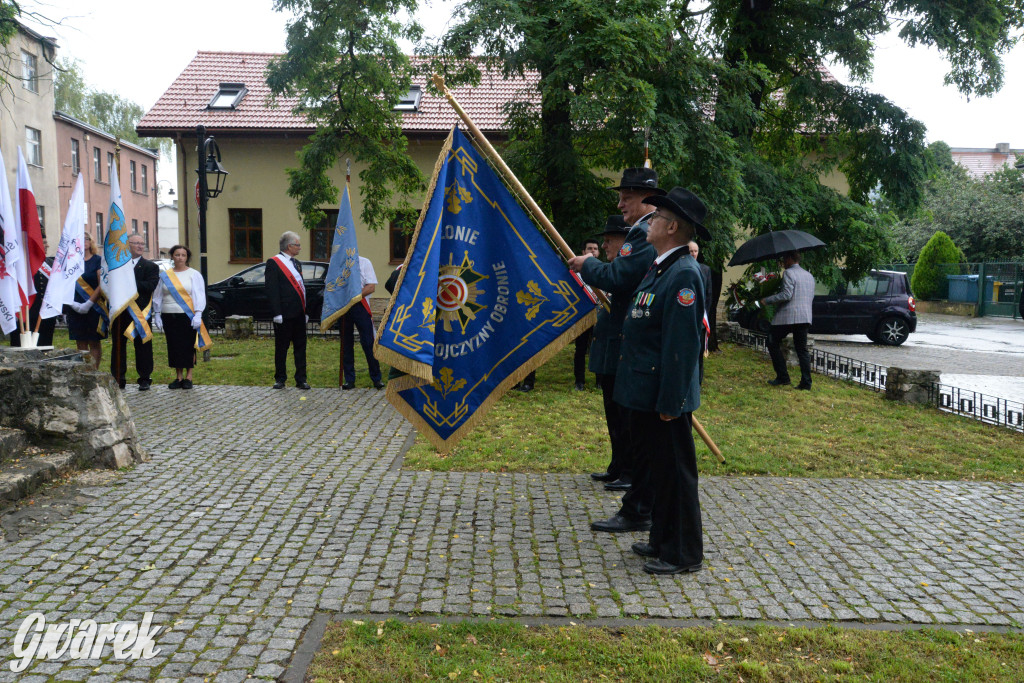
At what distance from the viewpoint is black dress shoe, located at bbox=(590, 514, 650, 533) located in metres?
5.20

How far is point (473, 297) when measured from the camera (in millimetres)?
5504

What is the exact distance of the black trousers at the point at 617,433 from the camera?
6059 mm

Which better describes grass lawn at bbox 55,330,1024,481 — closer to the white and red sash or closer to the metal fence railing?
the metal fence railing

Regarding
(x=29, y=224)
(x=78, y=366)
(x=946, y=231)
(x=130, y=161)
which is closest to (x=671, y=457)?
(x=78, y=366)

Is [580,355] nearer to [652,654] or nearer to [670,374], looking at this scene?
[670,374]

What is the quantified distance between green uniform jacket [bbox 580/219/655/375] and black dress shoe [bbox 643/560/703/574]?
166 centimetres

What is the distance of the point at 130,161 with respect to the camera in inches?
1901

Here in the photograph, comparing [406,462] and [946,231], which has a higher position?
[946,231]

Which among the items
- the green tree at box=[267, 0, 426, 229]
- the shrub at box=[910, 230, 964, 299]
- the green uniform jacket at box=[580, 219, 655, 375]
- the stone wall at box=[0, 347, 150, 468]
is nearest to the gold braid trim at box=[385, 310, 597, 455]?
the green uniform jacket at box=[580, 219, 655, 375]

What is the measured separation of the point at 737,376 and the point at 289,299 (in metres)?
6.76

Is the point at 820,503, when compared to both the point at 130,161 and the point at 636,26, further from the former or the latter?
the point at 130,161

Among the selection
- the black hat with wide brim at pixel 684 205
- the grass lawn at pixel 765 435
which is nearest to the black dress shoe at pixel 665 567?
the black hat with wide brim at pixel 684 205

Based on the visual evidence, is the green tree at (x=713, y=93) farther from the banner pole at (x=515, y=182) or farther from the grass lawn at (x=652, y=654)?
the grass lawn at (x=652, y=654)

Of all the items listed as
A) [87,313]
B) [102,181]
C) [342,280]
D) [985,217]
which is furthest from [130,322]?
[102,181]
